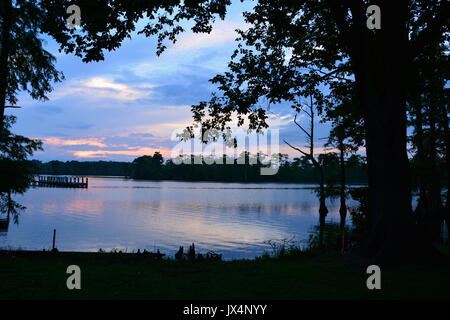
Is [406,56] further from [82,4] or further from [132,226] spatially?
[132,226]

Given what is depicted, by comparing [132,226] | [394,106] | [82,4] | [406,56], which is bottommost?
[132,226]

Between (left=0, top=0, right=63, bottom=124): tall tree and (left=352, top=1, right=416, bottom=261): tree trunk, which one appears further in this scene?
(left=0, top=0, right=63, bottom=124): tall tree

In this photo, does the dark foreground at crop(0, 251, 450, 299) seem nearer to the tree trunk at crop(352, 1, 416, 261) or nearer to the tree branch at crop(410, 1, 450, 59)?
the tree trunk at crop(352, 1, 416, 261)

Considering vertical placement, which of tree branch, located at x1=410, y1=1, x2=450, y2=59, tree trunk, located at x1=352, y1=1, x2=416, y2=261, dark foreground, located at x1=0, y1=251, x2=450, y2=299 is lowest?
dark foreground, located at x1=0, y1=251, x2=450, y2=299

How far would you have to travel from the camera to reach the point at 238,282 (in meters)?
9.88

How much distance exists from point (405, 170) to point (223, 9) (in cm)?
802

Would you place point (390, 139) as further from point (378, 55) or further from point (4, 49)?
point (4, 49)

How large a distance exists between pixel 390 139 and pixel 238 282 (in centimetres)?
642

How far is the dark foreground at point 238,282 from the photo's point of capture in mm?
8352

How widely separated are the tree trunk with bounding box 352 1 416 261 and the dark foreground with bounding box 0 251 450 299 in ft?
2.98

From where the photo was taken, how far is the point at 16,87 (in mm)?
20703

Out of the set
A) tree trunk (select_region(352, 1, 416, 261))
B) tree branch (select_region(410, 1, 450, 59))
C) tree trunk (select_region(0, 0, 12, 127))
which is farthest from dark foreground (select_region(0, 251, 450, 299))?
tree trunk (select_region(0, 0, 12, 127))

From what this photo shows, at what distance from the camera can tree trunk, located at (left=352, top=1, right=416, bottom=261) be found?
11312 mm
